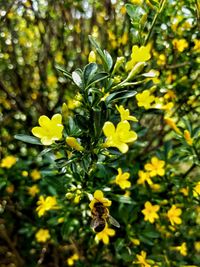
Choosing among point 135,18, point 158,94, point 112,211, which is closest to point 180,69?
point 158,94

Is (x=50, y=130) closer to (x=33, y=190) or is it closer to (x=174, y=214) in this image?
(x=174, y=214)

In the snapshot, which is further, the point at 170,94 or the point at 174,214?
the point at 170,94

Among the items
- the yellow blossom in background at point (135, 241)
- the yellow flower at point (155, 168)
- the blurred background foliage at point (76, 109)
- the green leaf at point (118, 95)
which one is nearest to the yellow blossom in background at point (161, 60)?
the blurred background foliage at point (76, 109)

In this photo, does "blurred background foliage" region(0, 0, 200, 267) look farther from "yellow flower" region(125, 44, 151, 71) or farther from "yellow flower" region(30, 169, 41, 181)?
"yellow flower" region(125, 44, 151, 71)

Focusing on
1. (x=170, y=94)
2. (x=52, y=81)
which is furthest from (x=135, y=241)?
(x=52, y=81)

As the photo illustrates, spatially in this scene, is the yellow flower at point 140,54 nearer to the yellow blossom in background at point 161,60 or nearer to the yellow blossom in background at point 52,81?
the yellow blossom in background at point 161,60

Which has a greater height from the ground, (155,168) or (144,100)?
(144,100)

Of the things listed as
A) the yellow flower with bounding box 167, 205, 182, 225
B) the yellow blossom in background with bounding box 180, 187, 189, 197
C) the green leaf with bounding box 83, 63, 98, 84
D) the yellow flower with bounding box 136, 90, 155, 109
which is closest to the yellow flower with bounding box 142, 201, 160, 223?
the yellow flower with bounding box 167, 205, 182, 225
